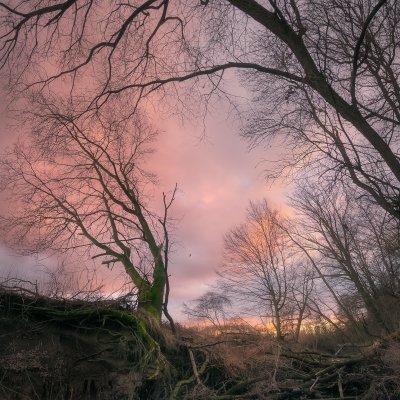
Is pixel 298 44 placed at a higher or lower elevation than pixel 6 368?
higher

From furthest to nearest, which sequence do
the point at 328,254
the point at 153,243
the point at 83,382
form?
the point at 328,254, the point at 153,243, the point at 83,382

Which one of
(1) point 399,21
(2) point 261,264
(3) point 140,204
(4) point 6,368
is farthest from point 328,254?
(4) point 6,368

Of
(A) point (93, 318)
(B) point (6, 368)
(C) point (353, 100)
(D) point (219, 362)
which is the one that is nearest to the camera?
(C) point (353, 100)

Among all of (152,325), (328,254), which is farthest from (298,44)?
(328,254)

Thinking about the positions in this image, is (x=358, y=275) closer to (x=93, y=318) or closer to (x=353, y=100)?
(x=93, y=318)

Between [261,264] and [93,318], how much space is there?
2123cm

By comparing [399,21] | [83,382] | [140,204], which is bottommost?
[83,382]

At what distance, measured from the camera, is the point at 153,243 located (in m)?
13.1

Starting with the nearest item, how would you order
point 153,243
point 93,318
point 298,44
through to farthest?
point 298,44 → point 93,318 → point 153,243

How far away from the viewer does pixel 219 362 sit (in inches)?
300

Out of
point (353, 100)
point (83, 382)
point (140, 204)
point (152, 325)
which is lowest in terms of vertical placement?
point (83, 382)

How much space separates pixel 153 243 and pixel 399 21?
9787 millimetres

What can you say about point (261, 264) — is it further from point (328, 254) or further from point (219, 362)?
point (219, 362)

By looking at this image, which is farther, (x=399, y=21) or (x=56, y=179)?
(x=56, y=179)
